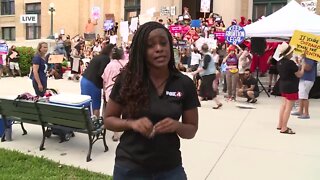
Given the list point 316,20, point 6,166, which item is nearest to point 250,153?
point 6,166

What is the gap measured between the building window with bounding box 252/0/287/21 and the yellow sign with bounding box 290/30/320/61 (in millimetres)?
19456

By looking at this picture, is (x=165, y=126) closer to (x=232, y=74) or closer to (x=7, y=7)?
(x=232, y=74)

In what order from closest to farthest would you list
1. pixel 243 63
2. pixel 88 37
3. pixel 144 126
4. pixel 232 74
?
pixel 144 126 < pixel 232 74 < pixel 243 63 < pixel 88 37

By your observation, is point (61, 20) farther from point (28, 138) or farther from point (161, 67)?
point (161, 67)

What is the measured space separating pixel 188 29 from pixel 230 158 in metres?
15.6

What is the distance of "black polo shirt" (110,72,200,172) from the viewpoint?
7.70ft

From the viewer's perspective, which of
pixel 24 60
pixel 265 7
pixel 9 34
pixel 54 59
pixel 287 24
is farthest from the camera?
pixel 9 34

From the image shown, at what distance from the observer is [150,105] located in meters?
2.33

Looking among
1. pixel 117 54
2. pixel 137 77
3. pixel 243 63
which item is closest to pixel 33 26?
pixel 243 63

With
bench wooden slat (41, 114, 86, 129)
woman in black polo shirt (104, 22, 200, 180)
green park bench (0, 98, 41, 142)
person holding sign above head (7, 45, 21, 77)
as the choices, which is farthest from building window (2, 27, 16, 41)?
woman in black polo shirt (104, 22, 200, 180)

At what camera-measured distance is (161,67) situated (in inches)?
94.0

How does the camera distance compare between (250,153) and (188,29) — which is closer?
(250,153)

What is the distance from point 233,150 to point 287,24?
25.8 ft

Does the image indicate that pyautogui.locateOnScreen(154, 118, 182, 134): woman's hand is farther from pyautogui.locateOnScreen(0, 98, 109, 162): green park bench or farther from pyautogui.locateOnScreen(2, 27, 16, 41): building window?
pyautogui.locateOnScreen(2, 27, 16, 41): building window
